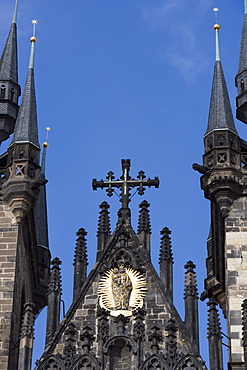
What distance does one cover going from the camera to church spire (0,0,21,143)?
3488cm

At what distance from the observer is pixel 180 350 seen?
28.3 m

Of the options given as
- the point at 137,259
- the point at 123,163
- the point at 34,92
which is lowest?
the point at 137,259

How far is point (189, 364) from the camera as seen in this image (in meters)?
28.0

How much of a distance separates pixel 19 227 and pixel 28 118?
3101 millimetres

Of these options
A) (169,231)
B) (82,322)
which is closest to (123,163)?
(169,231)

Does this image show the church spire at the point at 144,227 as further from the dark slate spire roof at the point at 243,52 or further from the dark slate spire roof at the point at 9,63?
→ the dark slate spire roof at the point at 9,63

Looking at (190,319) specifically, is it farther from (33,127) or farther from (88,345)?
(33,127)

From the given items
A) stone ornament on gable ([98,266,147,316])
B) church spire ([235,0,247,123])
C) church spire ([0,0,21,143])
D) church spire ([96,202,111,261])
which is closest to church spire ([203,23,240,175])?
church spire ([235,0,247,123])

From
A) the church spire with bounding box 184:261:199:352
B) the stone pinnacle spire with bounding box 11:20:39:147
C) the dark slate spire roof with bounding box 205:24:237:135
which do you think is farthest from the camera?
the stone pinnacle spire with bounding box 11:20:39:147

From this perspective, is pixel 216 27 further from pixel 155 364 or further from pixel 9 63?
pixel 155 364

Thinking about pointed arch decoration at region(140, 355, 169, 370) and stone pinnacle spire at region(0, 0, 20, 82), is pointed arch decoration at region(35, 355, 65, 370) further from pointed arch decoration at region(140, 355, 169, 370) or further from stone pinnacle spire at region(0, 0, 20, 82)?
stone pinnacle spire at region(0, 0, 20, 82)

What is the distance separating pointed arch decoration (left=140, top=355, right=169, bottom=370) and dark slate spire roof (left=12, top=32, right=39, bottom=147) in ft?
20.1

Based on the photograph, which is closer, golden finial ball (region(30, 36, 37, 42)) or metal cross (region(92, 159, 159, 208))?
metal cross (region(92, 159, 159, 208))

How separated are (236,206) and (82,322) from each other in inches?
158
